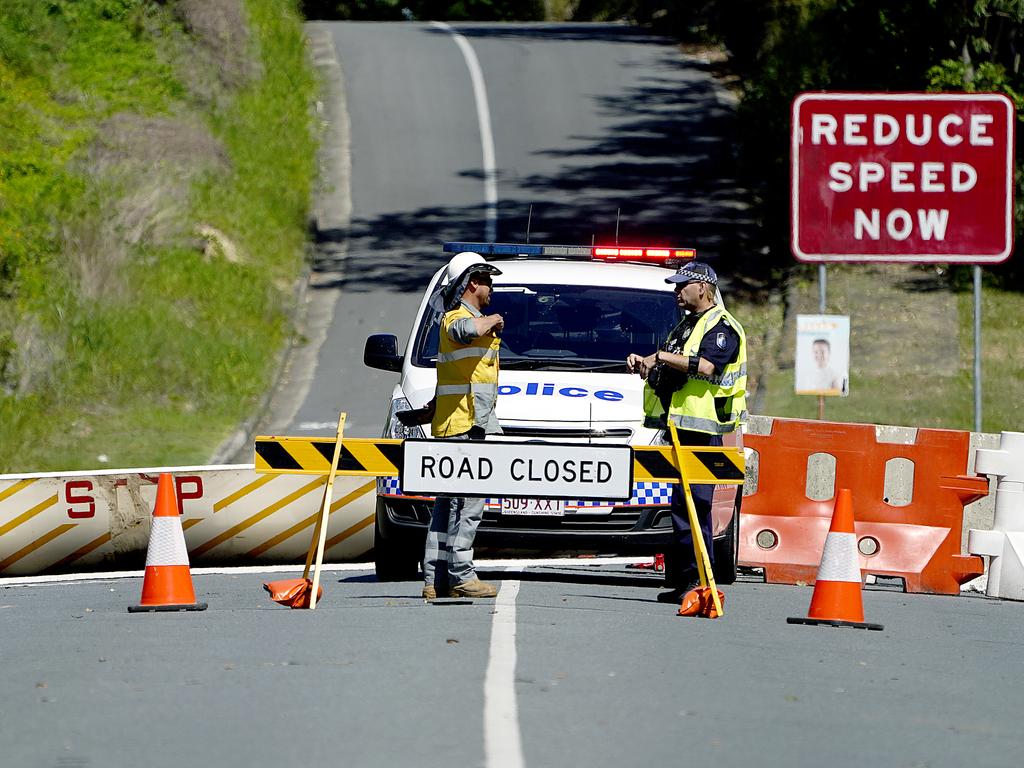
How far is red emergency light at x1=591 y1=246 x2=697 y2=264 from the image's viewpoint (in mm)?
13336

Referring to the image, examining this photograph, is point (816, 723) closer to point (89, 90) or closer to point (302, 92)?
point (89, 90)

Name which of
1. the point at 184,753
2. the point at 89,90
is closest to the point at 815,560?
the point at 184,753

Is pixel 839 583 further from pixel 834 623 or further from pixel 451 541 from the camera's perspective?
pixel 451 541

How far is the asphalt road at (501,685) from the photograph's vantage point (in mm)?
7172

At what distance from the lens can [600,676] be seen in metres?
8.58

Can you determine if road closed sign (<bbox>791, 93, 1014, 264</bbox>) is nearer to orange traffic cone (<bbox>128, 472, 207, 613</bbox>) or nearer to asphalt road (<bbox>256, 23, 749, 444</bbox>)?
asphalt road (<bbox>256, 23, 749, 444</bbox>)

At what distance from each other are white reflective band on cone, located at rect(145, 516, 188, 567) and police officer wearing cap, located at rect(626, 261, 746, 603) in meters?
2.72

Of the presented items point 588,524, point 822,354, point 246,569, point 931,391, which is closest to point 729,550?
point 588,524

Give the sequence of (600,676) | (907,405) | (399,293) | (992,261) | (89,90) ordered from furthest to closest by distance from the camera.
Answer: (89,90) → (399,293) → (907,405) → (992,261) → (600,676)

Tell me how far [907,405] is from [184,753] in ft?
60.4

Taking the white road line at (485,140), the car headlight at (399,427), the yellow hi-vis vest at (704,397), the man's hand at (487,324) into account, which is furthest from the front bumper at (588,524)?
the white road line at (485,140)

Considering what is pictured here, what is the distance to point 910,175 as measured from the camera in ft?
65.0

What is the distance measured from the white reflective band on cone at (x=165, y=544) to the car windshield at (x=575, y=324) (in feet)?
7.76

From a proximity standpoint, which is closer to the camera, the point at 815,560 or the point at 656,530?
the point at 656,530
